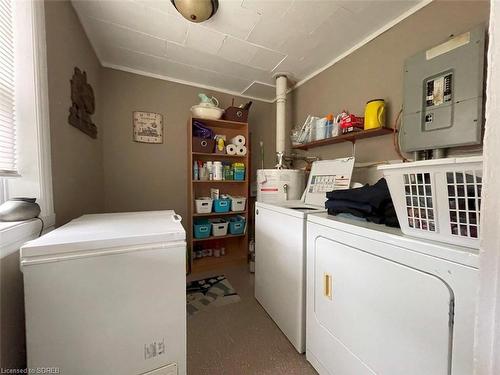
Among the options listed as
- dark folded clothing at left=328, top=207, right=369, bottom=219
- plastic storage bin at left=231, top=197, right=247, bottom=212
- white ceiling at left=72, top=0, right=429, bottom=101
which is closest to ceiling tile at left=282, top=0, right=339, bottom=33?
white ceiling at left=72, top=0, right=429, bottom=101

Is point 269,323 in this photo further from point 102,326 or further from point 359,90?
point 359,90

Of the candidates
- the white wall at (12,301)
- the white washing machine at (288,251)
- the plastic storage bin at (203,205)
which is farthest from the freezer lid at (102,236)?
the plastic storage bin at (203,205)

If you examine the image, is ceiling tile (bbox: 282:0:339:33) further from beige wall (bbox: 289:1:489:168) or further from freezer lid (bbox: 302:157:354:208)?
freezer lid (bbox: 302:157:354:208)

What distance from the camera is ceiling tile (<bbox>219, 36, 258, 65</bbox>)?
1.81 metres

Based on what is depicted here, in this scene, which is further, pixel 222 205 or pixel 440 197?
pixel 222 205

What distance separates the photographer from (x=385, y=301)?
78 centimetres

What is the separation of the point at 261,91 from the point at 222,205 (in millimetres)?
1691

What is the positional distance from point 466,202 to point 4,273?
1619mm

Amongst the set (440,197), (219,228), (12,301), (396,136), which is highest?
(396,136)

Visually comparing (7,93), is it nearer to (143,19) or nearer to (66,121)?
(66,121)

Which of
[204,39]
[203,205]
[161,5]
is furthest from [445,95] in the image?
[203,205]

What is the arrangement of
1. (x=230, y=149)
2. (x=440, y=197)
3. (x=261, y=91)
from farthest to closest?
(x=261, y=91) < (x=230, y=149) < (x=440, y=197)

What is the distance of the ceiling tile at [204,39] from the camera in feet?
5.47

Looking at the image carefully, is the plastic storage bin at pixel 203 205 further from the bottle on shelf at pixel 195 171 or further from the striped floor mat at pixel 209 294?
the striped floor mat at pixel 209 294
